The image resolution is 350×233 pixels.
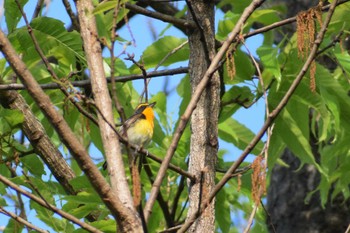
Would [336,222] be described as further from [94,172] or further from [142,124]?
[94,172]

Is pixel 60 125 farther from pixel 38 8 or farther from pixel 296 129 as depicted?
pixel 38 8

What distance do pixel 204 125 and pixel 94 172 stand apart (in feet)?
3.56

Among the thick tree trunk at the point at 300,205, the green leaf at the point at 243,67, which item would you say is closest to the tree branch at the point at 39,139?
the green leaf at the point at 243,67

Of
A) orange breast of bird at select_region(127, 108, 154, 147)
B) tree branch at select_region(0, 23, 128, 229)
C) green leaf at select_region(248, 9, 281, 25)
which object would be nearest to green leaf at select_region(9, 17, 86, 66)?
green leaf at select_region(248, 9, 281, 25)

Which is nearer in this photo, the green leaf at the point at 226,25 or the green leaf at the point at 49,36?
the green leaf at the point at 49,36

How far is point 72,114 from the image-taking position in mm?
4496

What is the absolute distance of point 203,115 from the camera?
3.29 meters

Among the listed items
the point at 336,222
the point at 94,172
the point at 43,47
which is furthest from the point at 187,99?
the point at 336,222

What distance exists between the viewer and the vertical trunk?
121 inches

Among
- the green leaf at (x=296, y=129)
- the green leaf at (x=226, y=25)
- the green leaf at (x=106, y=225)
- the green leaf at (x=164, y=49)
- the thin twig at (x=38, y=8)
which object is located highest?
the thin twig at (x=38, y=8)

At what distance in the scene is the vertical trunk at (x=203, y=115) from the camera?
3.07 metres

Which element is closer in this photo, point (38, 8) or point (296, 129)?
point (296, 129)

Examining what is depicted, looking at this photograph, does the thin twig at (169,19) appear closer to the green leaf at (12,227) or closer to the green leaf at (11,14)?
the green leaf at (11,14)

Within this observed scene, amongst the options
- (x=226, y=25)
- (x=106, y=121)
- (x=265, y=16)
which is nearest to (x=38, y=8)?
(x=226, y=25)
